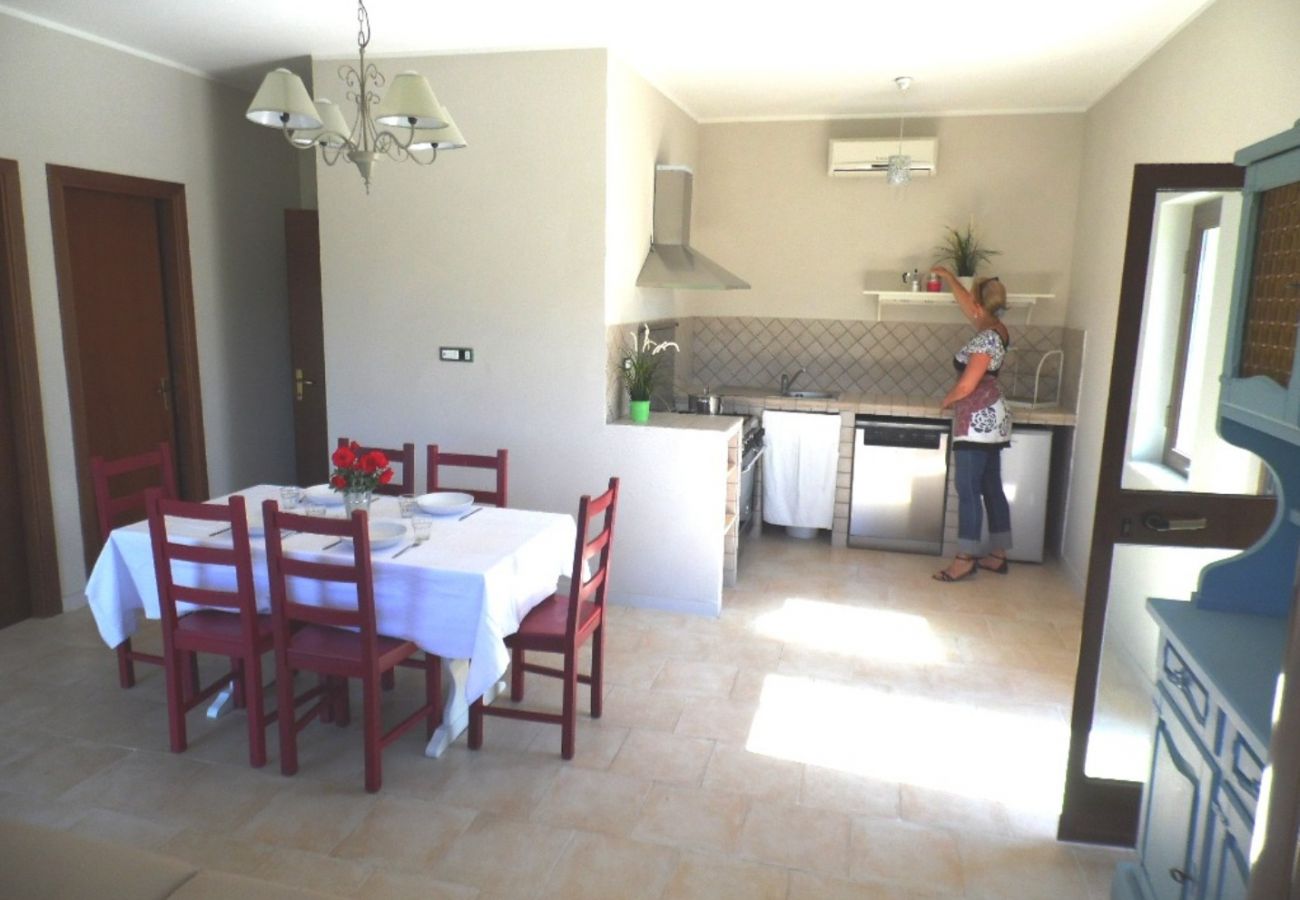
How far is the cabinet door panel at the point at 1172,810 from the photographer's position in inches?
72.9

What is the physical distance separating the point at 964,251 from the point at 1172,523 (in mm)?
3567

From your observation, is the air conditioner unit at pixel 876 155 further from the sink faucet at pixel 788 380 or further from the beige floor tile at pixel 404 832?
the beige floor tile at pixel 404 832

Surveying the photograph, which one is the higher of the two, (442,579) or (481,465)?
(481,465)

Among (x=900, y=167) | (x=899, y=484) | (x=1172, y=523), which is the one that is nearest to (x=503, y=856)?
(x=1172, y=523)

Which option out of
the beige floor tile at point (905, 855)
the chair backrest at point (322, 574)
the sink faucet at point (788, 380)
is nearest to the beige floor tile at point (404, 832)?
the chair backrest at point (322, 574)

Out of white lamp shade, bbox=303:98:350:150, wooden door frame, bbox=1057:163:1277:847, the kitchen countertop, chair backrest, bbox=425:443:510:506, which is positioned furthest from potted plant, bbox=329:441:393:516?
the kitchen countertop

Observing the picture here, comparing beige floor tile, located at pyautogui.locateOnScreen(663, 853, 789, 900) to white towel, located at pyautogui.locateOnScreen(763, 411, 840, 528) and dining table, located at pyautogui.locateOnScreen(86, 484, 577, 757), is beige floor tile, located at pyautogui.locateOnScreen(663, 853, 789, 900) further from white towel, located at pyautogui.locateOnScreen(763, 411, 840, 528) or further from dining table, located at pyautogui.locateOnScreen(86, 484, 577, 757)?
white towel, located at pyautogui.locateOnScreen(763, 411, 840, 528)

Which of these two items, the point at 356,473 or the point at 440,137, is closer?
the point at 440,137

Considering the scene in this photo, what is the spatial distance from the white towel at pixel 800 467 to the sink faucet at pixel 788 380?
36 cm

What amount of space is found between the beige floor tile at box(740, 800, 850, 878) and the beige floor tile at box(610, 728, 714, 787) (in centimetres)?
27

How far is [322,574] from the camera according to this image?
102 inches

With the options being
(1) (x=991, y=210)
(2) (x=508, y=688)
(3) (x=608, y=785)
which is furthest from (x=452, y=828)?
(1) (x=991, y=210)

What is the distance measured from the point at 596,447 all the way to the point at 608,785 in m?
1.89

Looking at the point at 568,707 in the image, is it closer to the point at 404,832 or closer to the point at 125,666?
the point at 404,832
